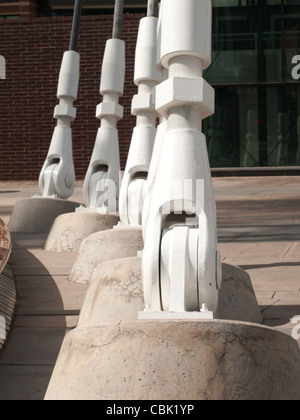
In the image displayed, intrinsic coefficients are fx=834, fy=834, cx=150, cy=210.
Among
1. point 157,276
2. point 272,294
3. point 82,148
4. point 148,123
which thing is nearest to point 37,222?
point 148,123

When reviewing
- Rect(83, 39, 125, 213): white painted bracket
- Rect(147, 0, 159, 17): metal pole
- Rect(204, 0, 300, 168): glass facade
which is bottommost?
Rect(147, 0, 159, 17): metal pole

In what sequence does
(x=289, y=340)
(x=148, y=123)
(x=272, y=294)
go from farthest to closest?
(x=148, y=123), (x=272, y=294), (x=289, y=340)

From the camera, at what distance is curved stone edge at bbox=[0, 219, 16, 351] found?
475 cm

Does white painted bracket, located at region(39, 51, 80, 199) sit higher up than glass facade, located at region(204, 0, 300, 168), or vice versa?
glass facade, located at region(204, 0, 300, 168)

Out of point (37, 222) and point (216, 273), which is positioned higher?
point (37, 222)

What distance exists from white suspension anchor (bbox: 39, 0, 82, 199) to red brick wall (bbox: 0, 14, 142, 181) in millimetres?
12718

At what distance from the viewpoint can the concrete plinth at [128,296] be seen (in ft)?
13.9

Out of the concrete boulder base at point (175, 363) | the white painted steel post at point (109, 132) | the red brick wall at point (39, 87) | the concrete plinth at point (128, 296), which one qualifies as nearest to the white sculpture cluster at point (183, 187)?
the concrete boulder base at point (175, 363)

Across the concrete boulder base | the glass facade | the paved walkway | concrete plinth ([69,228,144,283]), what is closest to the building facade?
the glass facade

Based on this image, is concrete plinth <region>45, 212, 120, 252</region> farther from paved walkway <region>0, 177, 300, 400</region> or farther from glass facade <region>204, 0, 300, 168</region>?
glass facade <region>204, 0, 300, 168</region>

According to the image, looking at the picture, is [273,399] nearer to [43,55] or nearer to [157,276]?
[157,276]

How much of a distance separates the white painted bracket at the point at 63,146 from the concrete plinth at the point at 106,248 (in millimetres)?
3384

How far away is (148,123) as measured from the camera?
19.7 feet

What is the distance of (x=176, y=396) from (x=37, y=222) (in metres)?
7.08
